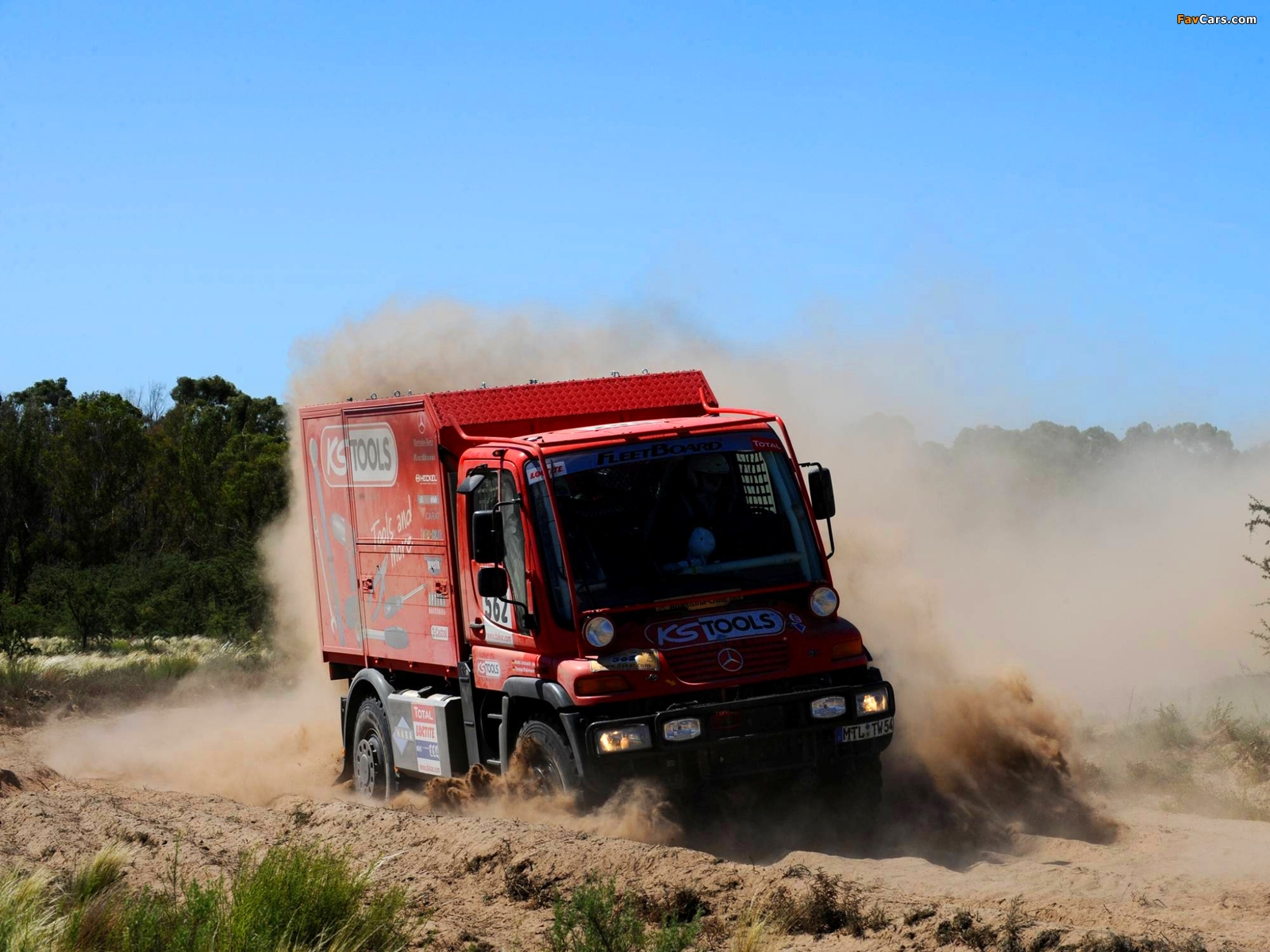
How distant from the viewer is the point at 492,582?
9680 millimetres

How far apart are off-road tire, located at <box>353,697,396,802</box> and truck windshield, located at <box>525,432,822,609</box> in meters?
3.23

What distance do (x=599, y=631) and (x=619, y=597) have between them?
1.03 feet


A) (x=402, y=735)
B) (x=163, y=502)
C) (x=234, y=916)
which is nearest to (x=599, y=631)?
(x=402, y=735)

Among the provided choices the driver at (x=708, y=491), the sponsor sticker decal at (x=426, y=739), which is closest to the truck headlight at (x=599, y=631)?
the driver at (x=708, y=491)

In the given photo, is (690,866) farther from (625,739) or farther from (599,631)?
(599,631)

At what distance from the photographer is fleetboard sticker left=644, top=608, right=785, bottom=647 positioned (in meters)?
9.31

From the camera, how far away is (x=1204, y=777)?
11859mm

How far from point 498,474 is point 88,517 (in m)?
31.6

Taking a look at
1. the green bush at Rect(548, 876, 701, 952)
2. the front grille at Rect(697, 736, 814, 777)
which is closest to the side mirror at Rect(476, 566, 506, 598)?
the front grille at Rect(697, 736, 814, 777)

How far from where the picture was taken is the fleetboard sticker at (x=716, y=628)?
9.31m

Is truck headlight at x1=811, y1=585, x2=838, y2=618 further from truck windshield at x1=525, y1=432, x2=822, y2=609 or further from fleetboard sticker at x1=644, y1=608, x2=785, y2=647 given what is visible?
fleetboard sticker at x1=644, y1=608, x2=785, y2=647

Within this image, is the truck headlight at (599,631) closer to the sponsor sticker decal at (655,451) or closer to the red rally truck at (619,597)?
the red rally truck at (619,597)

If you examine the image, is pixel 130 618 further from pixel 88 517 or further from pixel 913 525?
pixel 913 525

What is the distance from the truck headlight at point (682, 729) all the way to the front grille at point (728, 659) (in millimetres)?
297
